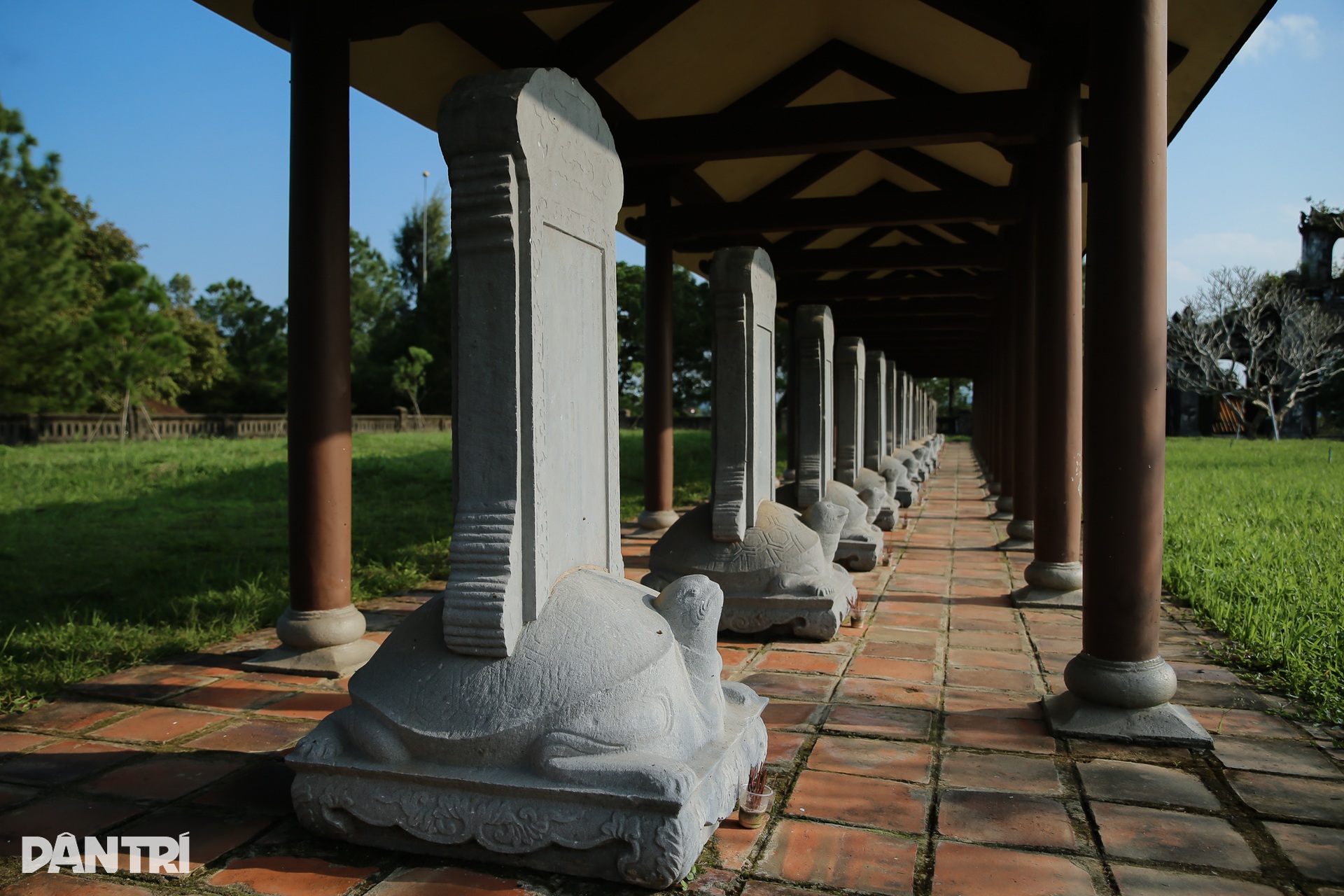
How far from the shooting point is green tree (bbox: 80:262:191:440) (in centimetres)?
1911

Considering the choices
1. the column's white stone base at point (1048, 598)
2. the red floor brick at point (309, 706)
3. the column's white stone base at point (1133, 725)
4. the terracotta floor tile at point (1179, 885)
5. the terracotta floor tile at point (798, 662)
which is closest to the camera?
the terracotta floor tile at point (1179, 885)

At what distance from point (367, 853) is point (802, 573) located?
9.72 ft

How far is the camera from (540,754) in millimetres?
2375

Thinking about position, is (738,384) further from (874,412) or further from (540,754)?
(874,412)

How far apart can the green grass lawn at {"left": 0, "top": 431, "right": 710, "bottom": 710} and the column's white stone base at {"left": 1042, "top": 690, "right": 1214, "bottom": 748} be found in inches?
163

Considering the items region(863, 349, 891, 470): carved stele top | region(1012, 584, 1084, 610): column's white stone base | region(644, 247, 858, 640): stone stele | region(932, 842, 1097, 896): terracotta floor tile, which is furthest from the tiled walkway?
region(863, 349, 891, 470): carved stele top

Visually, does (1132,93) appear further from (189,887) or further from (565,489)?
(189,887)

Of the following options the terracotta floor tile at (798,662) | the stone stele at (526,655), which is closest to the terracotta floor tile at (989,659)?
the terracotta floor tile at (798,662)

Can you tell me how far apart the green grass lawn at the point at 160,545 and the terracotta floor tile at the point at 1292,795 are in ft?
14.9

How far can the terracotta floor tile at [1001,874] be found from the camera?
7.25ft

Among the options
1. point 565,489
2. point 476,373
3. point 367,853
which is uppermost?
point 476,373

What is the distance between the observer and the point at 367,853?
246 cm

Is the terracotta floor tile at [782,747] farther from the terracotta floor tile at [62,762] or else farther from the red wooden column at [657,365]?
the red wooden column at [657,365]

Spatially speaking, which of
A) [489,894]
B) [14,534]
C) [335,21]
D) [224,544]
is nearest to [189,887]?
[489,894]
